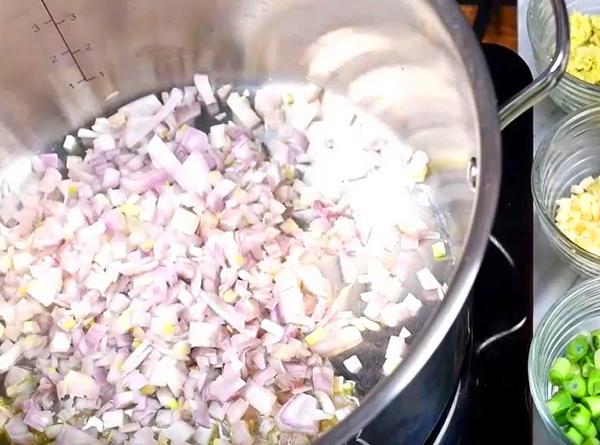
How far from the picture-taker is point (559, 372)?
0.80 meters

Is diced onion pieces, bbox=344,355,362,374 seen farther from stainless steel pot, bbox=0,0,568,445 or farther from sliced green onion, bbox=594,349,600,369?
sliced green onion, bbox=594,349,600,369

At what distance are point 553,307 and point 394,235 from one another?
210 mm

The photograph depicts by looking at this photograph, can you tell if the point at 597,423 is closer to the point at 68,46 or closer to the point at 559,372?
the point at 559,372

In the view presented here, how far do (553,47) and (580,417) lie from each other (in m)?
0.45

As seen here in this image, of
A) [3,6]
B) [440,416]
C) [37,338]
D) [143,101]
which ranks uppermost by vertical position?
[3,6]

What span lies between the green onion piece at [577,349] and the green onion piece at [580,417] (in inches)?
2.3

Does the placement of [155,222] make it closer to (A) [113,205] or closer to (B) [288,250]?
(A) [113,205]

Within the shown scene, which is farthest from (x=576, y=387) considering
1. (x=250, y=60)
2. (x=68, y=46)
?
(x=68, y=46)

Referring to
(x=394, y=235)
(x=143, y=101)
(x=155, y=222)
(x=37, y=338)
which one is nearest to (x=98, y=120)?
(x=143, y=101)

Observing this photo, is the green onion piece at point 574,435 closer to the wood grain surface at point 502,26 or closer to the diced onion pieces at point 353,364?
the diced onion pieces at point 353,364

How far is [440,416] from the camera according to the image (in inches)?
31.7

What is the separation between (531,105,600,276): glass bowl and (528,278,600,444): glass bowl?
33mm

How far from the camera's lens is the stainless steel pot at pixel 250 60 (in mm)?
864

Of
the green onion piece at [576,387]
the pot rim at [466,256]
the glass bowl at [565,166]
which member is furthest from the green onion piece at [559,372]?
the pot rim at [466,256]
